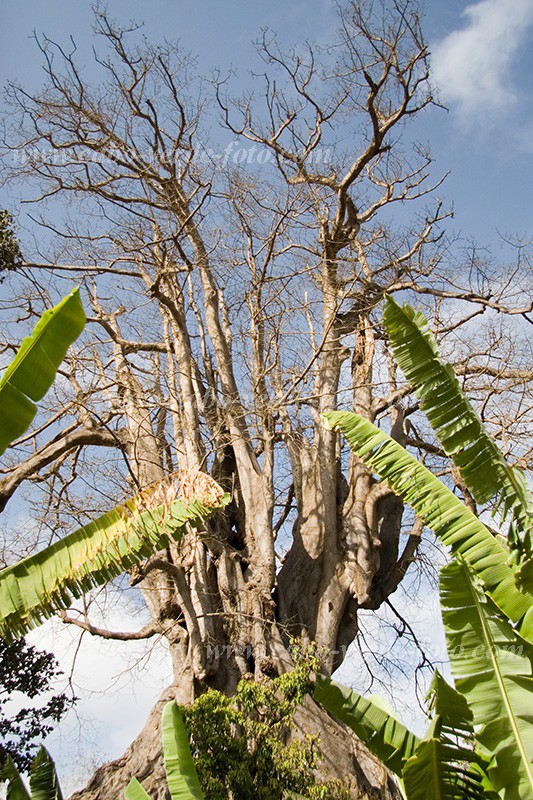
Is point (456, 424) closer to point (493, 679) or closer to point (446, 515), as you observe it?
point (446, 515)

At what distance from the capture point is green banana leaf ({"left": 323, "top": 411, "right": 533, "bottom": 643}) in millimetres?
4863

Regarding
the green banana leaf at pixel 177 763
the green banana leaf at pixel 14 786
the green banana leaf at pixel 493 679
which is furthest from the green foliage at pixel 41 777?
the green banana leaf at pixel 493 679

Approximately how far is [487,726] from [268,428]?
884 cm

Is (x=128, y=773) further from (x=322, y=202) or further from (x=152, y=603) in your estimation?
(x=322, y=202)

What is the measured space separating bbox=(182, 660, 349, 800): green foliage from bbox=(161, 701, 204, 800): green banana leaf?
2172 mm

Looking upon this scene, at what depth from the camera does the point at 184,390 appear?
12602 mm

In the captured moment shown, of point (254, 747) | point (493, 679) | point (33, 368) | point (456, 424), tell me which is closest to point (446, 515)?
point (456, 424)

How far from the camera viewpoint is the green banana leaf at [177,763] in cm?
525

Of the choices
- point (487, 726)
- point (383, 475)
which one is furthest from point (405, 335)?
point (487, 726)

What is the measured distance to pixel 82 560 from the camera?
492 centimetres

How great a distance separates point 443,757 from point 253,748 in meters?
4.03

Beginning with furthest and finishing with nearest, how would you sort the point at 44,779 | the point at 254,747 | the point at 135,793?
the point at 254,747
the point at 44,779
the point at 135,793

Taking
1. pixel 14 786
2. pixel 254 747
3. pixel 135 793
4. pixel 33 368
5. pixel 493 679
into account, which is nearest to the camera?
pixel 493 679

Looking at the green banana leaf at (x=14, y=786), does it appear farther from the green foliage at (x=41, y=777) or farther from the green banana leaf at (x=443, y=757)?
the green banana leaf at (x=443, y=757)
